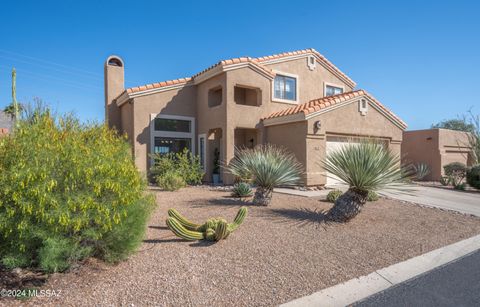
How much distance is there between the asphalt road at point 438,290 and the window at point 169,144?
13.1 m

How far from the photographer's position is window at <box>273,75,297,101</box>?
669 inches

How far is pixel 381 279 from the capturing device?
4.63 m

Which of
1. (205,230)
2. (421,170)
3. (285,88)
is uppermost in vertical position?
(285,88)

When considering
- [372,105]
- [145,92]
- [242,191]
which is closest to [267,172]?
[242,191]

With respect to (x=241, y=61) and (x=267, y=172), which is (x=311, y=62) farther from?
(x=267, y=172)

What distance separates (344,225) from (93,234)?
5.80 m

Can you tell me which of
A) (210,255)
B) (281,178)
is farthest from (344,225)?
(210,255)

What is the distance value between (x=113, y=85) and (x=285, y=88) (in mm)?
10350

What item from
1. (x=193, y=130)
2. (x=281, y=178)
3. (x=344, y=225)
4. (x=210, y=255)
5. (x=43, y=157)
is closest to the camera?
(x=43, y=157)

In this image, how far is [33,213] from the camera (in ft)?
11.6

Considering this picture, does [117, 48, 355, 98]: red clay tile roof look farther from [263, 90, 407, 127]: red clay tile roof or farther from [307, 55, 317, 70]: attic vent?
[263, 90, 407, 127]: red clay tile roof

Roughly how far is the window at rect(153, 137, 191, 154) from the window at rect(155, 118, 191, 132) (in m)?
0.55

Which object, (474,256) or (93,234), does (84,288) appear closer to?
(93,234)

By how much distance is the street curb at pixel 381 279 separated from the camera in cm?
390
